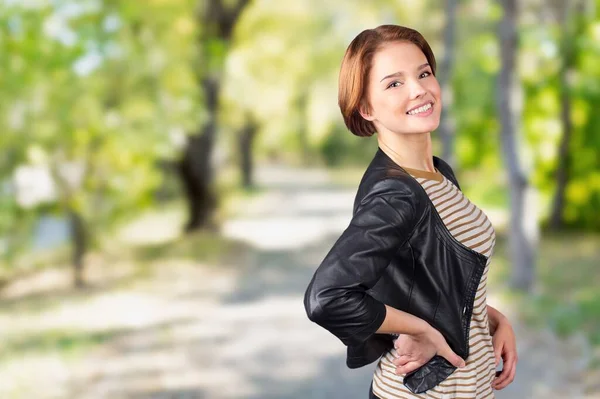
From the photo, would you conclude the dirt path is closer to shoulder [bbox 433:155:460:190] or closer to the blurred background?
the blurred background

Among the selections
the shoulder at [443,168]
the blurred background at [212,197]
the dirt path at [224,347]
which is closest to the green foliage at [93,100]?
the blurred background at [212,197]

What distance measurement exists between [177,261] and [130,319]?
13.8 ft

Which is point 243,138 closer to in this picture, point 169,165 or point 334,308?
point 169,165

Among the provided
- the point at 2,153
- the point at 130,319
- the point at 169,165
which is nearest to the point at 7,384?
the point at 130,319

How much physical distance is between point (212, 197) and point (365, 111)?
14899 mm

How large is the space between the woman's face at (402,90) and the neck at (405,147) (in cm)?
3

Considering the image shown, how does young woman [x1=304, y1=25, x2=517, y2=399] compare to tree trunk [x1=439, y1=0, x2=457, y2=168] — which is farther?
tree trunk [x1=439, y1=0, x2=457, y2=168]

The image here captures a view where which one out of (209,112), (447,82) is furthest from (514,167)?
(209,112)

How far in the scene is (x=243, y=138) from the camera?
31969mm

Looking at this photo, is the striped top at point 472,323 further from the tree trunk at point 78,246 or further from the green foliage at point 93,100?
the tree trunk at point 78,246

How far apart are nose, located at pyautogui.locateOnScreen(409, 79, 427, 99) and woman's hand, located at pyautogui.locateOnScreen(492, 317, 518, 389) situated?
0.58 meters

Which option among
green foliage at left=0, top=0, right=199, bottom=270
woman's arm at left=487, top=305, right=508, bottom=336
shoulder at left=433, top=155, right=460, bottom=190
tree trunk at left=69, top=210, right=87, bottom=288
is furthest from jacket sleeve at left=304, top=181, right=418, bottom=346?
tree trunk at left=69, top=210, right=87, bottom=288

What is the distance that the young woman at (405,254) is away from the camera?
1.39m

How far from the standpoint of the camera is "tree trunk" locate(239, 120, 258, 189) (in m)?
31.9
